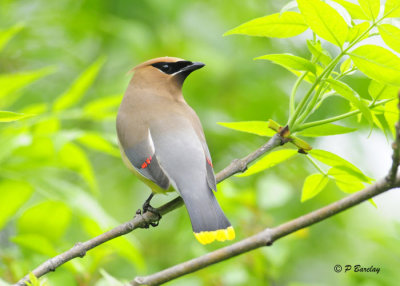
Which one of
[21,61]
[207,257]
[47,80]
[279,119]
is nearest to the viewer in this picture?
[207,257]

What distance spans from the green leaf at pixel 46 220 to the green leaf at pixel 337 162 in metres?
1.53

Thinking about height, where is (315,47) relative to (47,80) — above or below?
above

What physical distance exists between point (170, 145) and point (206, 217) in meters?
0.53

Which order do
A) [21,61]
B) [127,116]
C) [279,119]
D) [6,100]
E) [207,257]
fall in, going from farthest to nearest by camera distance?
1. [21,61]
2. [279,119]
3. [6,100]
4. [127,116]
5. [207,257]

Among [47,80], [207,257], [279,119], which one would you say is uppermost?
[207,257]

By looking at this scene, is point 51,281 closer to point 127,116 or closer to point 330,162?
point 127,116

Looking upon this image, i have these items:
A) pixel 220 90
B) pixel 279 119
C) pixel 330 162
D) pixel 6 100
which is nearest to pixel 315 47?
pixel 330 162

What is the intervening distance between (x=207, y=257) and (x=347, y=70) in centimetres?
84

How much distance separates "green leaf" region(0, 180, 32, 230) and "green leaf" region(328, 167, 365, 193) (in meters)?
1.70

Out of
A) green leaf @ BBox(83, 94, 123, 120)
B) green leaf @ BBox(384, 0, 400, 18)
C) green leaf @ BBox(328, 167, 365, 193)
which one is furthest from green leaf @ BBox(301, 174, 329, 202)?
Result: green leaf @ BBox(83, 94, 123, 120)

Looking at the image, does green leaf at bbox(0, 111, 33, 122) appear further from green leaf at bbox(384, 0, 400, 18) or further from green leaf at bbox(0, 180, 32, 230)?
green leaf at bbox(0, 180, 32, 230)

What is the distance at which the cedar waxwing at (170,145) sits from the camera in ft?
8.67

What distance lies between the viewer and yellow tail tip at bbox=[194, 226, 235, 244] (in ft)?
8.20

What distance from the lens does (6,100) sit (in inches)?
139
